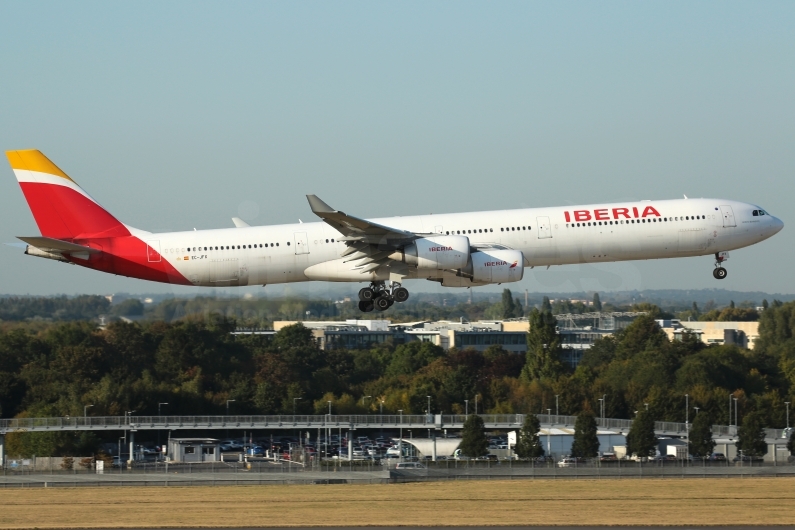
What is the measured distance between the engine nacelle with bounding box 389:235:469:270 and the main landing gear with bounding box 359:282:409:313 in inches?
82.1

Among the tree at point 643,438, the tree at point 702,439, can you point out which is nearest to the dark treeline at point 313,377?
the tree at point 702,439

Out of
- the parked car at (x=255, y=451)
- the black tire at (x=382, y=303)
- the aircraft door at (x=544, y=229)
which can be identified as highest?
the aircraft door at (x=544, y=229)

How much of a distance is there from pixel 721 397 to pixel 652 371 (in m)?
15.0

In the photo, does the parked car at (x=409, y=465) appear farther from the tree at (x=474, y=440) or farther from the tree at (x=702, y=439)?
the tree at (x=702, y=439)

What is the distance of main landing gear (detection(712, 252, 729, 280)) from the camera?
197 feet

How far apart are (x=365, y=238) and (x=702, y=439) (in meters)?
32.5

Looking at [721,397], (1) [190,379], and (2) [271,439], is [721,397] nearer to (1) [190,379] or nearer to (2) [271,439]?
(2) [271,439]

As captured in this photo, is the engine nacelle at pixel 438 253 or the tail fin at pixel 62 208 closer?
the engine nacelle at pixel 438 253

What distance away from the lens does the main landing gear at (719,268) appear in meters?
60.1

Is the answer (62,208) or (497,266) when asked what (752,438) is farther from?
(62,208)

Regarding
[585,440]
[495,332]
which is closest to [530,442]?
[585,440]

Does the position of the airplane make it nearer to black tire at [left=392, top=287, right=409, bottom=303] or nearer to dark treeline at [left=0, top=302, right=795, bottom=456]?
black tire at [left=392, top=287, right=409, bottom=303]

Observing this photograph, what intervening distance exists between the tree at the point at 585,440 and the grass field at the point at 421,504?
17.0 meters

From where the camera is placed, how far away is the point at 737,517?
146ft
